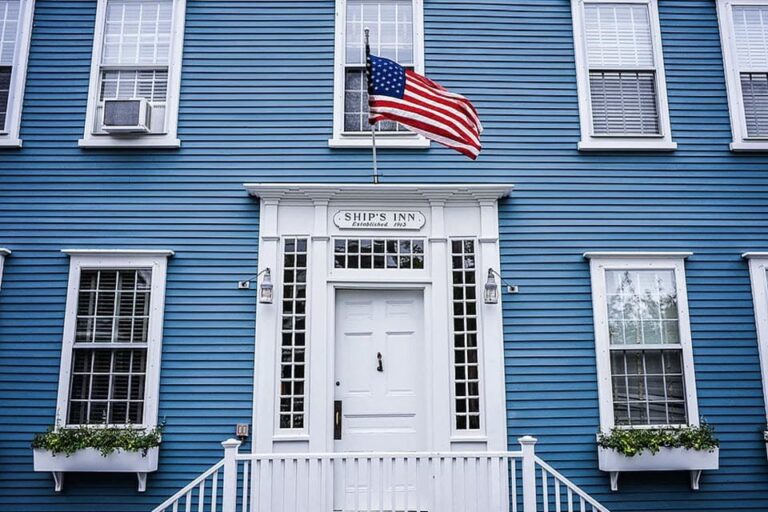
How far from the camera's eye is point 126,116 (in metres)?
6.11

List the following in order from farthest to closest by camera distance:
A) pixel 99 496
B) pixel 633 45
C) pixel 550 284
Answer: pixel 633 45 → pixel 550 284 → pixel 99 496

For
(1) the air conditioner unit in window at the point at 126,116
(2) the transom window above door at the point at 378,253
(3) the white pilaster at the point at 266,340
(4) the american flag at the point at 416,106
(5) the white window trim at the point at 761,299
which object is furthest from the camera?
(1) the air conditioner unit in window at the point at 126,116

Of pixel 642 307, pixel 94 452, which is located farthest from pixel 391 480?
pixel 642 307

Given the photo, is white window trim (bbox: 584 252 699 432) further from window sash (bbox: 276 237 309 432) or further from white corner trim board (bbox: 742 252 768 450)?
window sash (bbox: 276 237 309 432)

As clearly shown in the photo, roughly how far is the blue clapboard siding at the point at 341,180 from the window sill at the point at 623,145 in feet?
0.33

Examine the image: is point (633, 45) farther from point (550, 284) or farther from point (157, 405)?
point (157, 405)

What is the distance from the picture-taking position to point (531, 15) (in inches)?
260

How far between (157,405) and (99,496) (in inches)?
37.4

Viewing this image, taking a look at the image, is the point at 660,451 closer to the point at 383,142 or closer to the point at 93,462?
the point at 383,142

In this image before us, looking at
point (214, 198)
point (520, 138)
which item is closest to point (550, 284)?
point (520, 138)

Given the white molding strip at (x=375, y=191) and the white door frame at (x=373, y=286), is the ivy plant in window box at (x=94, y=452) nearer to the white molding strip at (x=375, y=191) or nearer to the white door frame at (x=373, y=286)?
the white door frame at (x=373, y=286)

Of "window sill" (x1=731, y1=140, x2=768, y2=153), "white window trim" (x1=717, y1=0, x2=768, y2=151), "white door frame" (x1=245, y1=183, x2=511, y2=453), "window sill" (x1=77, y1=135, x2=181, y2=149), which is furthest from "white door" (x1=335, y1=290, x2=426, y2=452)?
"white window trim" (x1=717, y1=0, x2=768, y2=151)

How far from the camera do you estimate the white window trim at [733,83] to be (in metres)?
6.27

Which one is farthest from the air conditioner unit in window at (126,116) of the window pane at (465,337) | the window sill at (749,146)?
the window sill at (749,146)
